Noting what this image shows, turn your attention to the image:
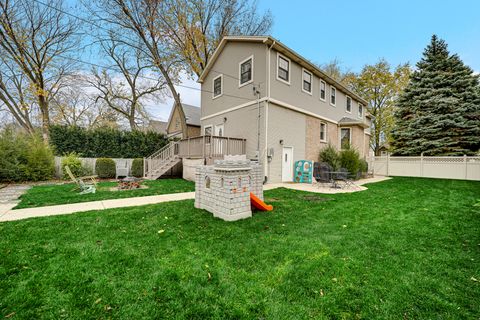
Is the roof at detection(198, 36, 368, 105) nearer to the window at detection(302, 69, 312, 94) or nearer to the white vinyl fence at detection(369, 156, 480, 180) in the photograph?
the window at detection(302, 69, 312, 94)

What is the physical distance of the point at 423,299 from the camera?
2086mm

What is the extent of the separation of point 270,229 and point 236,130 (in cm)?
848

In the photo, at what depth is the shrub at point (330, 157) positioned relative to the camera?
1214cm

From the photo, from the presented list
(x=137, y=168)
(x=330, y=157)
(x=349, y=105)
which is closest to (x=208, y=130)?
(x=137, y=168)

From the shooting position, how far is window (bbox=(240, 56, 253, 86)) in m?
11.0

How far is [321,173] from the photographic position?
1037cm

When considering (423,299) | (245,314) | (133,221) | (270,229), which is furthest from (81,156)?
(423,299)

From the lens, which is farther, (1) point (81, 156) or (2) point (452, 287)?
(1) point (81, 156)

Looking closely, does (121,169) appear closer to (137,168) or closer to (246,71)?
(137,168)

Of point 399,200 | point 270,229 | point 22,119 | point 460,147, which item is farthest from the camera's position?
point 22,119

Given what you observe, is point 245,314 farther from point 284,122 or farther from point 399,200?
point 284,122

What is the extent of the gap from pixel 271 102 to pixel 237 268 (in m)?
8.94

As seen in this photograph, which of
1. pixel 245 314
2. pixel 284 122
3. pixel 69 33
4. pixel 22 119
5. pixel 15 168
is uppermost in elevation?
pixel 69 33

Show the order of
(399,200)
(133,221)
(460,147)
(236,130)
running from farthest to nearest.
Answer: (460,147) < (236,130) < (399,200) < (133,221)
